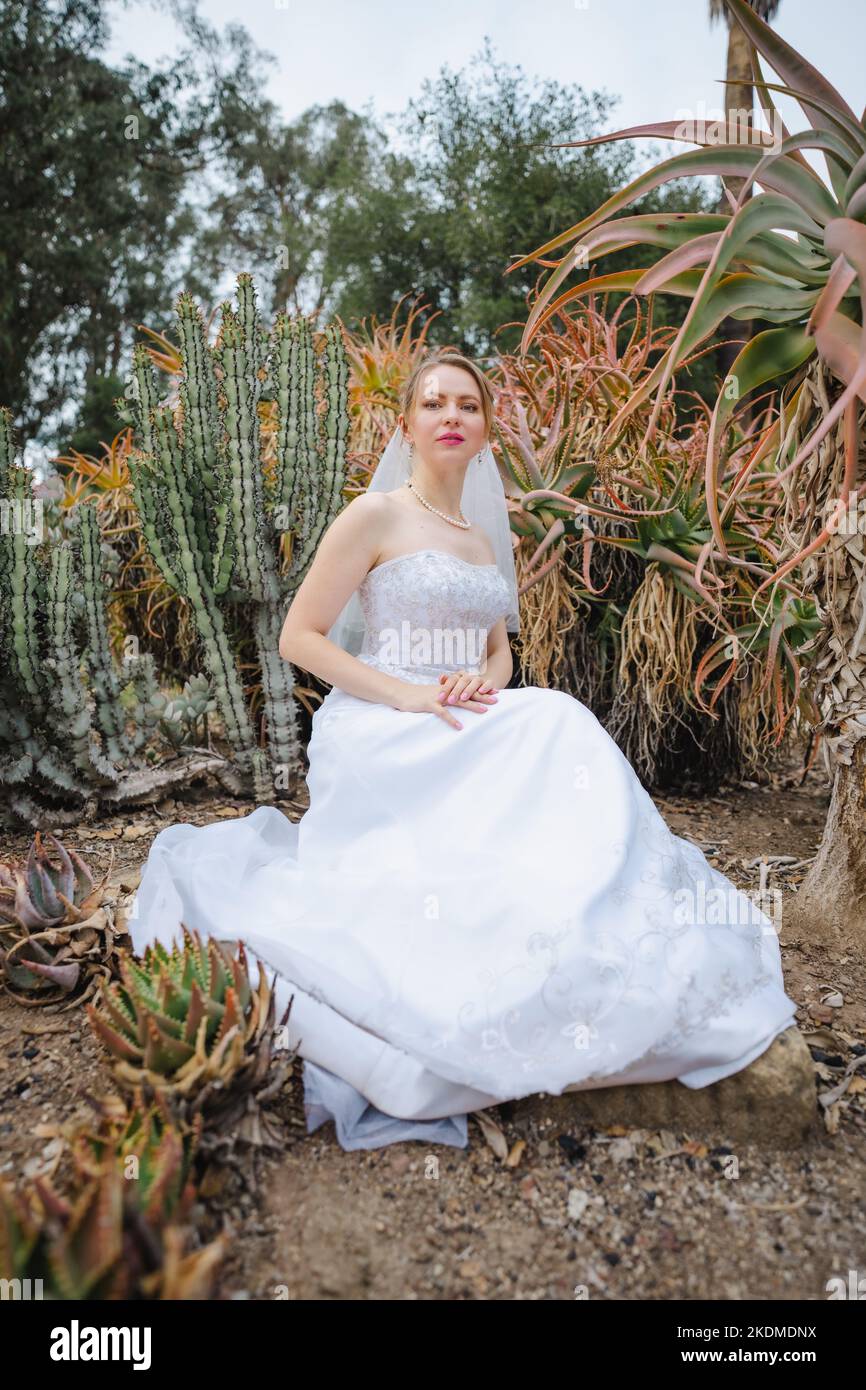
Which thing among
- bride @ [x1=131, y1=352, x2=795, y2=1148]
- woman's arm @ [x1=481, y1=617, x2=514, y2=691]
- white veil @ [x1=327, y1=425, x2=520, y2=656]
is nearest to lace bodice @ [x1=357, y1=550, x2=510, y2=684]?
bride @ [x1=131, y1=352, x2=795, y2=1148]

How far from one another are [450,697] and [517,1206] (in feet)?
4.16

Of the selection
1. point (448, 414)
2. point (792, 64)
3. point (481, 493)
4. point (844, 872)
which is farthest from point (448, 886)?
point (792, 64)

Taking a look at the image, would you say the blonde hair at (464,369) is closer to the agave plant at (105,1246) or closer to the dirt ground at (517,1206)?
the dirt ground at (517,1206)

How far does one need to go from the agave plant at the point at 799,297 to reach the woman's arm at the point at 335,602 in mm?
765

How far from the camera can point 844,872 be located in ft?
8.30

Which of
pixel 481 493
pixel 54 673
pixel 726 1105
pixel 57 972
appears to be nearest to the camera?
pixel 726 1105

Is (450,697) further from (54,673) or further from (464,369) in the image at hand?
(54,673)

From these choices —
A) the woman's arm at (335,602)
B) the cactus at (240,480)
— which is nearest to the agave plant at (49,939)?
the woman's arm at (335,602)

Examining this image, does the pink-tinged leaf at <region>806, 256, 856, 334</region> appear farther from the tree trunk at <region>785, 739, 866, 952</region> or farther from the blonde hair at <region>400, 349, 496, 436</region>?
the tree trunk at <region>785, 739, 866, 952</region>

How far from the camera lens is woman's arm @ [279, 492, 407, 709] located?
2533 millimetres

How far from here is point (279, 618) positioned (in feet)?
12.5

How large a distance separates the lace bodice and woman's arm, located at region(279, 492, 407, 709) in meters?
0.09

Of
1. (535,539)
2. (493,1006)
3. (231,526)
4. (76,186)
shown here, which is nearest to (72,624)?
(231,526)

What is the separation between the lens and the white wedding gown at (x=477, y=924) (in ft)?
5.56
